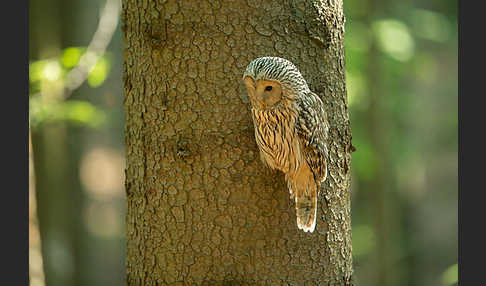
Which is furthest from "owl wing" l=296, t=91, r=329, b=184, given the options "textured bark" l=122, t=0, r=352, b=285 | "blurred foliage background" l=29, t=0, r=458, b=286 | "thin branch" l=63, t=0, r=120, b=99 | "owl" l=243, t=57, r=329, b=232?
"blurred foliage background" l=29, t=0, r=458, b=286

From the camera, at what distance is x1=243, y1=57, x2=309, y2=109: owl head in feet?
8.03

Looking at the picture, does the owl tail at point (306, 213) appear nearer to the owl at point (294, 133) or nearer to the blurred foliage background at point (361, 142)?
the owl at point (294, 133)

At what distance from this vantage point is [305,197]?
2.66m

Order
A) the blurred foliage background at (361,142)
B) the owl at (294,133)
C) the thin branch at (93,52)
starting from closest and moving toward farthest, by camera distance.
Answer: the owl at (294,133) < the thin branch at (93,52) < the blurred foliage background at (361,142)

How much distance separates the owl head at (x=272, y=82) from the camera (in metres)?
2.45

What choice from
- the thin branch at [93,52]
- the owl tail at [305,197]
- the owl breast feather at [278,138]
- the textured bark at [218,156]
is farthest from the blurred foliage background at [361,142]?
the owl tail at [305,197]

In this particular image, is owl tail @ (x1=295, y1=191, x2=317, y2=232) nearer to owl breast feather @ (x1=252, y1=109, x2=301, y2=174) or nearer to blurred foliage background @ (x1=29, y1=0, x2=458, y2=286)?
owl breast feather @ (x1=252, y1=109, x2=301, y2=174)

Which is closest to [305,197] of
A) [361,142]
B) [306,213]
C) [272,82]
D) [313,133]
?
[306,213]

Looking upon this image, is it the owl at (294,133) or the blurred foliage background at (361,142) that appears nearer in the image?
the owl at (294,133)

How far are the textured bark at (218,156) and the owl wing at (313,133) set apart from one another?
0.12 metres

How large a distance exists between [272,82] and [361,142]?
232 inches

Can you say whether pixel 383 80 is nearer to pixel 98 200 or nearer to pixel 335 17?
pixel 335 17

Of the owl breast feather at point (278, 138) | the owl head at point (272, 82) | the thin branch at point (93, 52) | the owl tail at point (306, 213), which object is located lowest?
the owl tail at point (306, 213)

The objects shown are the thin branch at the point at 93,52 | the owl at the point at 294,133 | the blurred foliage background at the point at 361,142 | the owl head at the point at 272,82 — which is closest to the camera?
the owl head at the point at 272,82
